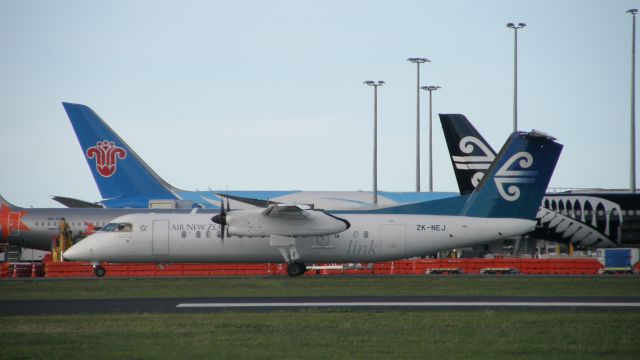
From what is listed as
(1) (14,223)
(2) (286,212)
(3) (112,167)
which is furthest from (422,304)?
(3) (112,167)

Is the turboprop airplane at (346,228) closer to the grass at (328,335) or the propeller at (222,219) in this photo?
the propeller at (222,219)

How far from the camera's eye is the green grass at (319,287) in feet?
106

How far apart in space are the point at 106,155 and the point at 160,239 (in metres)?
19.6

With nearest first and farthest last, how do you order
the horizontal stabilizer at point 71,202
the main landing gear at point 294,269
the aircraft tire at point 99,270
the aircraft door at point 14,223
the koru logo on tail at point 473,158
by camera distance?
the main landing gear at point 294,269 → the aircraft tire at point 99,270 → the aircraft door at point 14,223 → the koru logo on tail at point 473,158 → the horizontal stabilizer at point 71,202

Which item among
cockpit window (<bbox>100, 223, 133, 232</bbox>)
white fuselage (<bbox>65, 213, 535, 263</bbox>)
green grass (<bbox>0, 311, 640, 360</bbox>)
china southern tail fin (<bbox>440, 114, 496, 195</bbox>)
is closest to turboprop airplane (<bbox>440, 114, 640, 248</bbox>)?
china southern tail fin (<bbox>440, 114, 496, 195</bbox>)

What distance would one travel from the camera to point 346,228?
134 ft

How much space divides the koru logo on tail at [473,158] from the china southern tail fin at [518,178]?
8093mm

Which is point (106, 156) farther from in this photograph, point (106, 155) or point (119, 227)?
point (119, 227)

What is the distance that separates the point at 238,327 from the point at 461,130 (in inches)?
1176

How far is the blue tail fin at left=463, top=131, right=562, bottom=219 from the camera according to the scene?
4059cm

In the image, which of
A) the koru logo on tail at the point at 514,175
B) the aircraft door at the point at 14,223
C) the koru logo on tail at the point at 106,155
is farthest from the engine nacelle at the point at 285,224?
the koru logo on tail at the point at 106,155

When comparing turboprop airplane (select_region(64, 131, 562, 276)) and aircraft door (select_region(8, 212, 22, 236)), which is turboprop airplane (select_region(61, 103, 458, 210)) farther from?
turboprop airplane (select_region(64, 131, 562, 276))

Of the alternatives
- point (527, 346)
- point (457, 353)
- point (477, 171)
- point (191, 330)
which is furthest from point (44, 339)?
point (477, 171)

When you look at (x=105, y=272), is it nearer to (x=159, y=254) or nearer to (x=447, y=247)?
(x=159, y=254)
